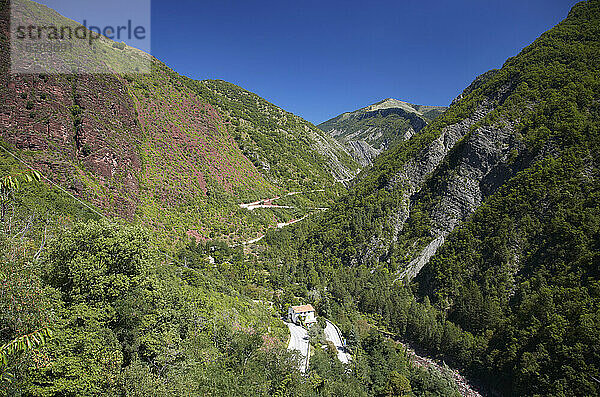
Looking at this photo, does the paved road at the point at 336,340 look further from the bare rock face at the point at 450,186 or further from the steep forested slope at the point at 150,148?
the steep forested slope at the point at 150,148

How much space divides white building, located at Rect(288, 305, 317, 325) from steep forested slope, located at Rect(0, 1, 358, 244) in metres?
19.0

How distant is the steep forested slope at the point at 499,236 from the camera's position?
26.4 m

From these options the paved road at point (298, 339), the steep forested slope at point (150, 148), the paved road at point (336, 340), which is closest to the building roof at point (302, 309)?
the paved road at point (298, 339)

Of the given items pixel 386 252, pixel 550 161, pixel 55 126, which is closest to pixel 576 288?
pixel 550 161

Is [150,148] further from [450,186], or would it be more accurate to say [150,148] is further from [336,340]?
[450,186]

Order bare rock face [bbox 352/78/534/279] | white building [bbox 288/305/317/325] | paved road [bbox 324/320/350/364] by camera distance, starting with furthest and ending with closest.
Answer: bare rock face [bbox 352/78/534/279]
white building [bbox 288/305/317/325]
paved road [bbox 324/320/350/364]

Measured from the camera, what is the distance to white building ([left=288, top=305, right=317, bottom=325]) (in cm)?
3450

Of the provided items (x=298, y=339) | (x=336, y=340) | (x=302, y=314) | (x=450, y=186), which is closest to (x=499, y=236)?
(x=450, y=186)

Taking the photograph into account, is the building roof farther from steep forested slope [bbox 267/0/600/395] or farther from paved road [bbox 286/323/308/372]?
steep forested slope [bbox 267/0/600/395]

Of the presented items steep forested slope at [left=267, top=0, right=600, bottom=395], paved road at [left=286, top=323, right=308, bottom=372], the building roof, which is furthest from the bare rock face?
paved road at [left=286, top=323, right=308, bottom=372]

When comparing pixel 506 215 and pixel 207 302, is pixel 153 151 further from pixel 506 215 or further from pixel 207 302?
pixel 506 215

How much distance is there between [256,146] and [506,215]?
65.8 m

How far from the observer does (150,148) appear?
48.7 m

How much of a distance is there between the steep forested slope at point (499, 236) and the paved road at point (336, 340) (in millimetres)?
2934
